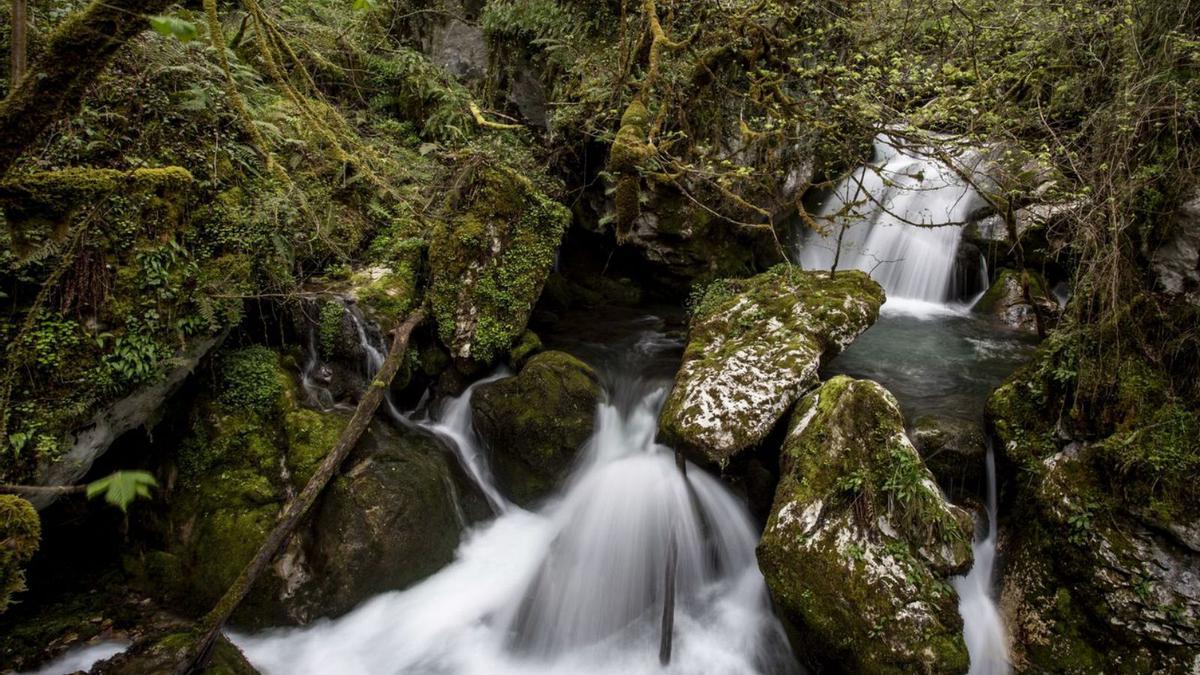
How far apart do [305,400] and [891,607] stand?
18.5 feet

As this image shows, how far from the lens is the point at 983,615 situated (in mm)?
4582

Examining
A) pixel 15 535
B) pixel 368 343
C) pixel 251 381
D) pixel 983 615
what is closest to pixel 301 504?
pixel 251 381

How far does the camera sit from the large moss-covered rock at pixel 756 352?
5.46 metres

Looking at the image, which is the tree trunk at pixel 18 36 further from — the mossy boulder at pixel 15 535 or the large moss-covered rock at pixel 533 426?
the large moss-covered rock at pixel 533 426

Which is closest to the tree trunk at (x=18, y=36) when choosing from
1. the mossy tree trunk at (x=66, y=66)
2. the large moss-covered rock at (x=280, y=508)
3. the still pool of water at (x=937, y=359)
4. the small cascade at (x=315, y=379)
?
the mossy tree trunk at (x=66, y=66)

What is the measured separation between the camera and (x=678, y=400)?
5832 mm

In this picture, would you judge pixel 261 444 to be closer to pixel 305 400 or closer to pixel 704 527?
pixel 305 400

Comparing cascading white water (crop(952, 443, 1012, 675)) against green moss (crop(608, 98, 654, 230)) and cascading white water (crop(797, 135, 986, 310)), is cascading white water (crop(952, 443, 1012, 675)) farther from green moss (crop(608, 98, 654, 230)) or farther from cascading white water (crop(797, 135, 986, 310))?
cascading white water (crop(797, 135, 986, 310))

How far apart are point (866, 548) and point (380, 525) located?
4.26 metres

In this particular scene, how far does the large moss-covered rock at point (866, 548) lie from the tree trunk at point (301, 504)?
13.0 feet

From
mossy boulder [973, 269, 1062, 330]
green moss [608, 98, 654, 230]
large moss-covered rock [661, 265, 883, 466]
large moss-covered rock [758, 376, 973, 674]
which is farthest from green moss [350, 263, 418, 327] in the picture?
mossy boulder [973, 269, 1062, 330]

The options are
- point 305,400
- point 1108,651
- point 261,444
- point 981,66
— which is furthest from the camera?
point 981,66

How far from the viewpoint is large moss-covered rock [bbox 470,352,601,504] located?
6.20m

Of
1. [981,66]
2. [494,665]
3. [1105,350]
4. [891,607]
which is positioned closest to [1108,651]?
[891,607]
